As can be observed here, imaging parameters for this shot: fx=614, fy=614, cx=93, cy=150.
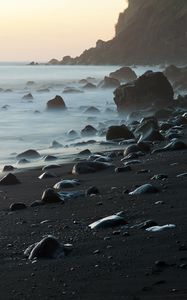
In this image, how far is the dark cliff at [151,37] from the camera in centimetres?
9219

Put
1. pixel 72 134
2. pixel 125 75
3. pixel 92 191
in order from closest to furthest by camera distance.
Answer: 1. pixel 92 191
2. pixel 72 134
3. pixel 125 75

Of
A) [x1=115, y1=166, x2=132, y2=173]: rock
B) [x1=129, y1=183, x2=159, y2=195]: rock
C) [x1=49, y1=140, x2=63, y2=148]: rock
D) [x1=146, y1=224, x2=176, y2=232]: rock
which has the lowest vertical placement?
[x1=49, y1=140, x2=63, y2=148]: rock

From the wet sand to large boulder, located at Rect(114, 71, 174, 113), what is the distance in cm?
1544

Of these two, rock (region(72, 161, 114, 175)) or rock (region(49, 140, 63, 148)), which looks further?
rock (region(49, 140, 63, 148))

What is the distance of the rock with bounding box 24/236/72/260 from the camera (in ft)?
13.0

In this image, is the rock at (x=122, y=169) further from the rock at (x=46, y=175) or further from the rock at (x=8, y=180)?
the rock at (x=8, y=180)

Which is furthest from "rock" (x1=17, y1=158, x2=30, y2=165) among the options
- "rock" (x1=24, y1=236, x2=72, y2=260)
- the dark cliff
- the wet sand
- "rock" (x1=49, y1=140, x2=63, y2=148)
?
the dark cliff

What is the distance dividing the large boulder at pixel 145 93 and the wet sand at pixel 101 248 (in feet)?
50.7

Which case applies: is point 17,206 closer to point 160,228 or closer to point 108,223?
point 108,223

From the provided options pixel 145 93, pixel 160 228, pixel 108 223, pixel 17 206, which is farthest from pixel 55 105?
pixel 160 228

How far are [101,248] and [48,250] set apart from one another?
35cm

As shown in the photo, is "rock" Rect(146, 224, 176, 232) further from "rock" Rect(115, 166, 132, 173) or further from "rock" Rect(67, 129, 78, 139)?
"rock" Rect(67, 129, 78, 139)

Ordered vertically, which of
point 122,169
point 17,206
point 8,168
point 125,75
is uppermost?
point 17,206

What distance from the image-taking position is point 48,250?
3.99m
